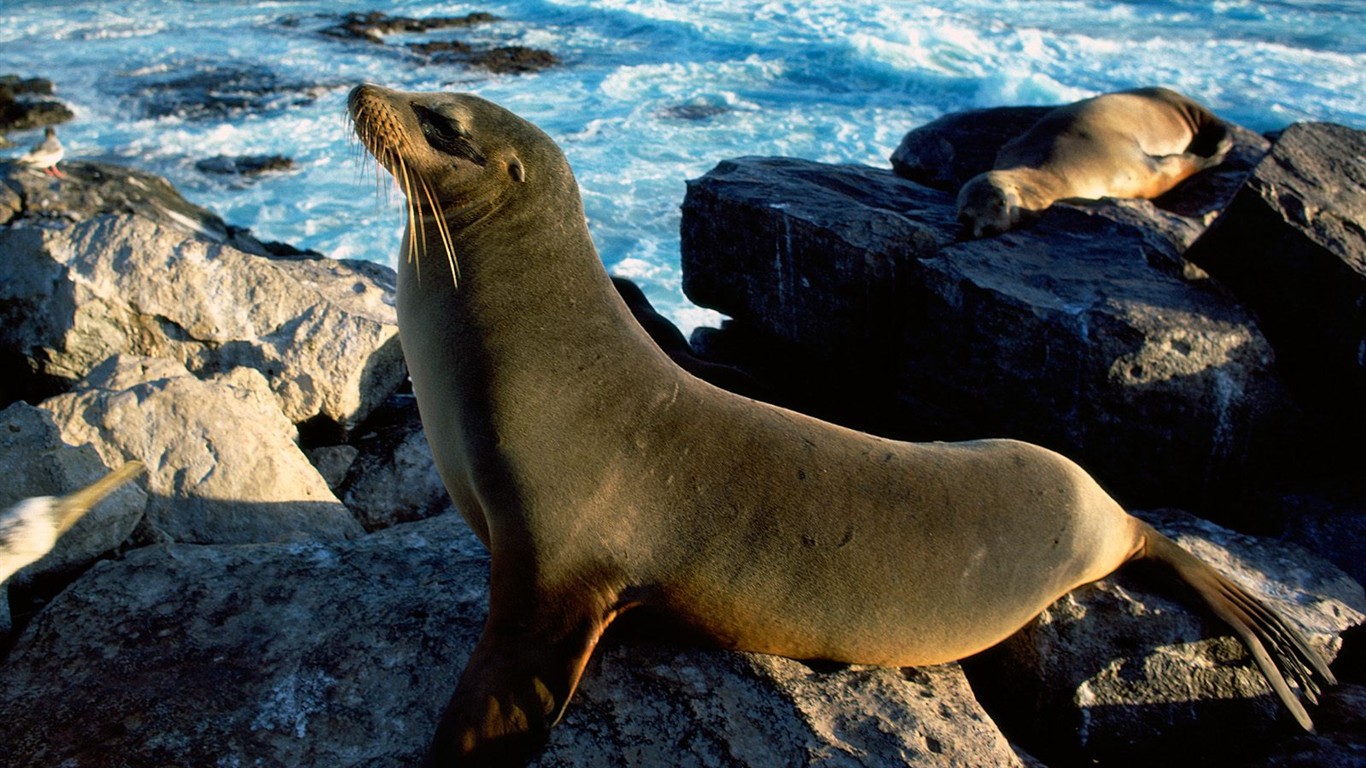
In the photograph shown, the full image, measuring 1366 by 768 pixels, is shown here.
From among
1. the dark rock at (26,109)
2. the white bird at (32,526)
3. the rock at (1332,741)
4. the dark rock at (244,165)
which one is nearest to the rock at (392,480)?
the white bird at (32,526)

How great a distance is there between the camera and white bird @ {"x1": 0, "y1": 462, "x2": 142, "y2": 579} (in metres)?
2.39

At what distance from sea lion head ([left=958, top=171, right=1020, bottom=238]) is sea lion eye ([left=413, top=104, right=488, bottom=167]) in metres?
3.36

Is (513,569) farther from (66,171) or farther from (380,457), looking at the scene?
(66,171)

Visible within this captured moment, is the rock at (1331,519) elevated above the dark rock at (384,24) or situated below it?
above

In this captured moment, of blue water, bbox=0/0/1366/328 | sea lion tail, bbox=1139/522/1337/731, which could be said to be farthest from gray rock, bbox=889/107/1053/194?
sea lion tail, bbox=1139/522/1337/731

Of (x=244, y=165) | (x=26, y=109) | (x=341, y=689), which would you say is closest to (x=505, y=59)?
(x=244, y=165)

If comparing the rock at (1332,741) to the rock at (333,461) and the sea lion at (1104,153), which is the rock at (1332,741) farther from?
the sea lion at (1104,153)

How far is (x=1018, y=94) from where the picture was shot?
17.7 metres

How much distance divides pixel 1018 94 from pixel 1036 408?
14.6 m

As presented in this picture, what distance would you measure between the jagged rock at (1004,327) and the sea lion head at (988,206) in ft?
0.48

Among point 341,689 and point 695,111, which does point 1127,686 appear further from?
point 695,111

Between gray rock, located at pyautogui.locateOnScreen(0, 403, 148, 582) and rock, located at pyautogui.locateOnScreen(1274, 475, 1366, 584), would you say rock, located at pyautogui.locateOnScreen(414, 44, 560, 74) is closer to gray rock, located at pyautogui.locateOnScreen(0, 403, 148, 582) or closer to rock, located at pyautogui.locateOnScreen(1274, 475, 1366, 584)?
gray rock, located at pyautogui.locateOnScreen(0, 403, 148, 582)

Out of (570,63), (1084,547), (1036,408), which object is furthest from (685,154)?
(1084,547)

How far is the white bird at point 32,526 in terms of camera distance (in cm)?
239
